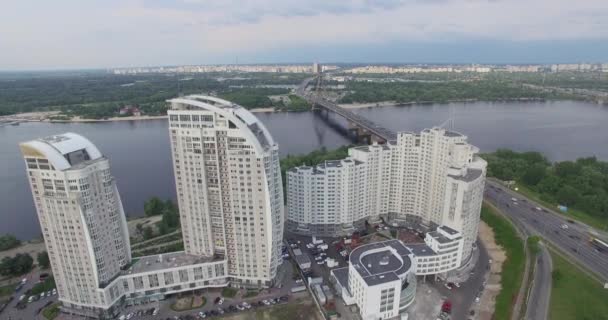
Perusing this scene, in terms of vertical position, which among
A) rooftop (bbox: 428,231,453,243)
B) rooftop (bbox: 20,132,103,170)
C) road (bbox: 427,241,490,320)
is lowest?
road (bbox: 427,241,490,320)

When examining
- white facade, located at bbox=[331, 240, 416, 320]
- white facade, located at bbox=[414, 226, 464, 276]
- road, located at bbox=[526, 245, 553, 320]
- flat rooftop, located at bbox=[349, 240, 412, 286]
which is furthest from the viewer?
white facade, located at bbox=[414, 226, 464, 276]

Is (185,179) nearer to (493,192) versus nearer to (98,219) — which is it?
(98,219)

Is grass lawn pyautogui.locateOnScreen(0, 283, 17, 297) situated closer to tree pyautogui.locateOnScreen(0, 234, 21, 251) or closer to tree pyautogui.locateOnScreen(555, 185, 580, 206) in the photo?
tree pyautogui.locateOnScreen(0, 234, 21, 251)

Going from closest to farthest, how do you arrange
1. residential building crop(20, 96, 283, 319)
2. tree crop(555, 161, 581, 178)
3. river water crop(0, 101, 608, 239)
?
residential building crop(20, 96, 283, 319) → tree crop(555, 161, 581, 178) → river water crop(0, 101, 608, 239)

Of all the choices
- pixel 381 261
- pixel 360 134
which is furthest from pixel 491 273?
pixel 360 134

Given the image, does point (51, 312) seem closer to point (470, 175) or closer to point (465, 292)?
point (465, 292)

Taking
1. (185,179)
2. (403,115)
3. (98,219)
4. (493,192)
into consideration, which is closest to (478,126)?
(403,115)

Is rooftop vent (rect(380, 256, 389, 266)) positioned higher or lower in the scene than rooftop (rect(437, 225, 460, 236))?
lower

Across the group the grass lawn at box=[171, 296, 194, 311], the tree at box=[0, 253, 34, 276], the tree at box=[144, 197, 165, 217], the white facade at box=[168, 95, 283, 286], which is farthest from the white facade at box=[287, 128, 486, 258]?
the tree at box=[0, 253, 34, 276]
